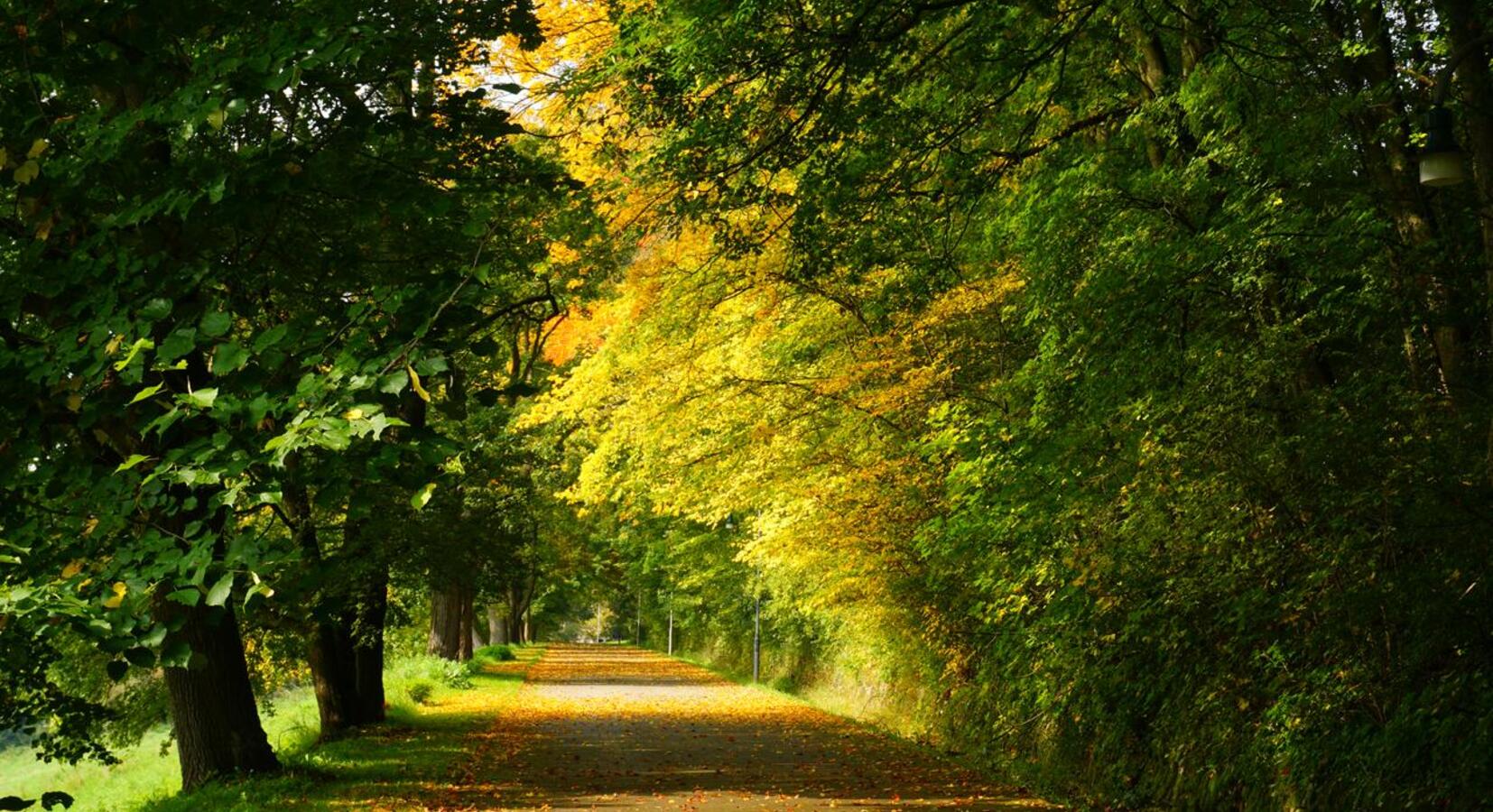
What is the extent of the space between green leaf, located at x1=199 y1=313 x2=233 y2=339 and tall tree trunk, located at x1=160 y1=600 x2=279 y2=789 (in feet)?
26.1

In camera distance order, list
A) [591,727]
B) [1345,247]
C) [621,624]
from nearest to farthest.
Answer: [1345,247]
[591,727]
[621,624]

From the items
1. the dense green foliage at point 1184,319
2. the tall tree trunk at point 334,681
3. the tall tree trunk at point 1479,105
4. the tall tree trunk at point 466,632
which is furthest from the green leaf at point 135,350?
the tall tree trunk at point 466,632

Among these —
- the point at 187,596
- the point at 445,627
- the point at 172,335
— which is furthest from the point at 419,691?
the point at 187,596

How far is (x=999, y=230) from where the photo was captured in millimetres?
11578

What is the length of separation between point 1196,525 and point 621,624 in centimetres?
9403

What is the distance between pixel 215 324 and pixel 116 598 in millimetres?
863

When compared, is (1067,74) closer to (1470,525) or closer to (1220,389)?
(1220,389)

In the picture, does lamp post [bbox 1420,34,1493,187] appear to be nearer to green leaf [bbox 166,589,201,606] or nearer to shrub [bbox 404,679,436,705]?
green leaf [bbox 166,589,201,606]

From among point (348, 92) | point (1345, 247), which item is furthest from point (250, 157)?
point (1345, 247)

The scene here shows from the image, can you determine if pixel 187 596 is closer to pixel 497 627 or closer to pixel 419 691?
pixel 419 691

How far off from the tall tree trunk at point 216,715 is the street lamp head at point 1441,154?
9691mm

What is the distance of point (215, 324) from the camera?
3.92 meters

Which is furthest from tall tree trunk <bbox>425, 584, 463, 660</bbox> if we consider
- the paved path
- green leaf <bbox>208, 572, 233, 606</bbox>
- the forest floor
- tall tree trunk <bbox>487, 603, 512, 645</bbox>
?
green leaf <bbox>208, 572, 233, 606</bbox>

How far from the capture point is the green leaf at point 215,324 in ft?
12.8
